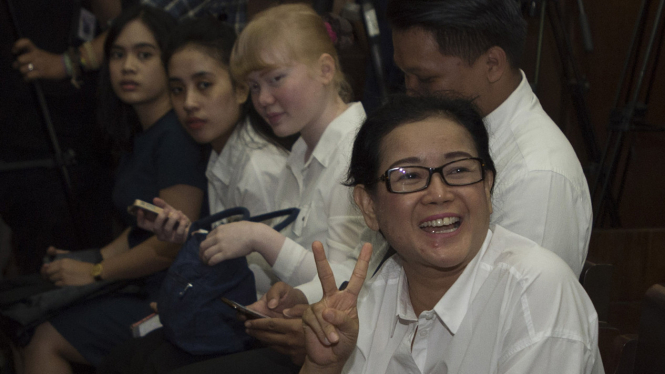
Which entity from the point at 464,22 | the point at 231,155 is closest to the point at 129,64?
the point at 231,155

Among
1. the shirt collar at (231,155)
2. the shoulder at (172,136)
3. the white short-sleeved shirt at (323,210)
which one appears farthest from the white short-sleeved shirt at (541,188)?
the shoulder at (172,136)

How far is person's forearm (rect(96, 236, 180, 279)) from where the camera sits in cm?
217

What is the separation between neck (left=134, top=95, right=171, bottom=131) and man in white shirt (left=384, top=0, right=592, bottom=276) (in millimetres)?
1213

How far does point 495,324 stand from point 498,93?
24.8 inches

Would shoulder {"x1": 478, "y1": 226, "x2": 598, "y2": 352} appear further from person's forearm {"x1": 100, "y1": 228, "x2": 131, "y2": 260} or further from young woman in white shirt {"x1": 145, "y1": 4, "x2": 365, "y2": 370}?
person's forearm {"x1": 100, "y1": 228, "x2": 131, "y2": 260}

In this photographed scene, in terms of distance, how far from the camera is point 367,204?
125 cm

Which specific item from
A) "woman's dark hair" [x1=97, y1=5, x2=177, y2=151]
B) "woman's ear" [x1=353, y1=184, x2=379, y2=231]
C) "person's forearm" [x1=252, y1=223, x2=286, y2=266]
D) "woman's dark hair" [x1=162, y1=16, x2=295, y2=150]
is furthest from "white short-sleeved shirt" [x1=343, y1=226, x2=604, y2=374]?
"woman's dark hair" [x1=97, y1=5, x2=177, y2=151]

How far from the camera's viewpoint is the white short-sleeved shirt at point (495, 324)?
37.8 inches

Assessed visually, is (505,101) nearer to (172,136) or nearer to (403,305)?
(403,305)

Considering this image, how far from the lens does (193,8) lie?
2.83m

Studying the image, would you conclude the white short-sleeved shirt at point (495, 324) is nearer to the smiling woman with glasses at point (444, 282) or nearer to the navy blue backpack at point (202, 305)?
the smiling woman with glasses at point (444, 282)

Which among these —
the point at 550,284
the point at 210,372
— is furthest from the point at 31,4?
the point at 550,284

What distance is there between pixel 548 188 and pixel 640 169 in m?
1.86

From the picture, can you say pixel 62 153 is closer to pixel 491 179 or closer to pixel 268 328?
pixel 268 328
